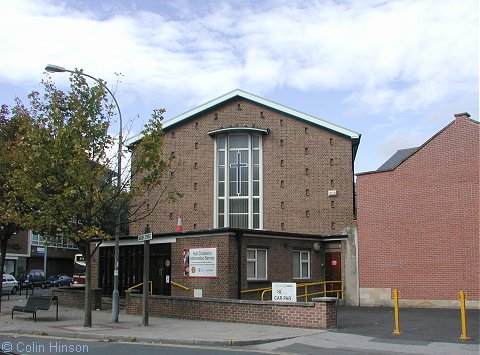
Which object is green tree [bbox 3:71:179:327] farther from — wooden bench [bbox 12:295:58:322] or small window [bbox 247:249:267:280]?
small window [bbox 247:249:267:280]

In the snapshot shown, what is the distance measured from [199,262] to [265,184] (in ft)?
39.3

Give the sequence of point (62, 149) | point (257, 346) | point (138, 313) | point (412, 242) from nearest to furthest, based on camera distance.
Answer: point (257, 346) → point (62, 149) → point (138, 313) → point (412, 242)

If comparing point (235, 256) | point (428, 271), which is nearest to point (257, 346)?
point (235, 256)

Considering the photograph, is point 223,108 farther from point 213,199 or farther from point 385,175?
point 385,175

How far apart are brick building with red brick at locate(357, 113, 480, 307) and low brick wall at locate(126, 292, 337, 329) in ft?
31.3

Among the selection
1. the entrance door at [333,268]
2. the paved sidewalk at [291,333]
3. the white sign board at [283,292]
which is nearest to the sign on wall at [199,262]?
Result: the paved sidewalk at [291,333]

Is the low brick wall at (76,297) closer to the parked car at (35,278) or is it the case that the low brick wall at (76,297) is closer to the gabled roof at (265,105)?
the gabled roof at (265,105)

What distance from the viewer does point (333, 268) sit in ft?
90.1

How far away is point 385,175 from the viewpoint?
81.6ft

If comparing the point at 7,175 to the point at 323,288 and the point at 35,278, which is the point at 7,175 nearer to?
the point at 323,288

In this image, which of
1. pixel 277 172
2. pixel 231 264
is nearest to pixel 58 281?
pixel 277 172

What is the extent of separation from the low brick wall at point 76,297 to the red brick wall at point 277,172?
985 centimetres

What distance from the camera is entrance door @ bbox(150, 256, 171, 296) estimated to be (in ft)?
78.2

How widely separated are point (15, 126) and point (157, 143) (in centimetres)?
818
